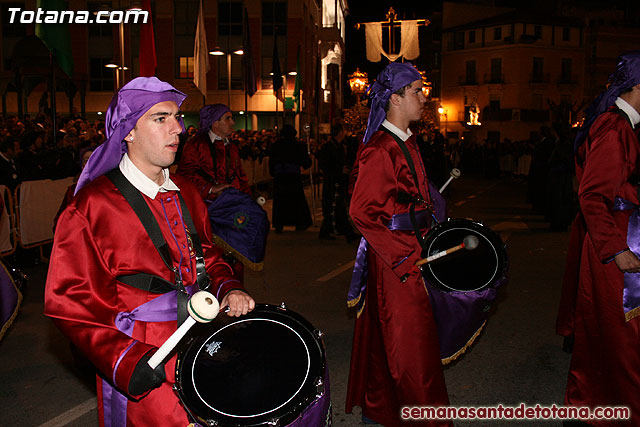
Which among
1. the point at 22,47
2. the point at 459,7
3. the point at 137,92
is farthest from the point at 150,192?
the point at 459,7

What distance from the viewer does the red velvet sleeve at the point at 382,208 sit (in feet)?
12.7

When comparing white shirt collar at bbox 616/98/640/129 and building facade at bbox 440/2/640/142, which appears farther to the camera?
building facade at bbox 440/2/640/142

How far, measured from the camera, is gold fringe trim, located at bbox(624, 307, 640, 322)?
3.83m

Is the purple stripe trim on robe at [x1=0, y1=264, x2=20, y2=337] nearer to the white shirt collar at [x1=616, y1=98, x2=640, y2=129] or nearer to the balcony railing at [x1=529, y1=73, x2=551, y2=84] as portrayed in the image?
the white shirt collar at [x1=616, y1=98, x2=640, y2=129]

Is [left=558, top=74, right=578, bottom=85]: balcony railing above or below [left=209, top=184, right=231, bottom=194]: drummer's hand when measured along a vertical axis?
above

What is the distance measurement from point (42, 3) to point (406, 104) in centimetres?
873

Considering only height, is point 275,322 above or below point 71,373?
above

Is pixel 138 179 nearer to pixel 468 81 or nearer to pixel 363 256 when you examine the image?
pixel 363 256

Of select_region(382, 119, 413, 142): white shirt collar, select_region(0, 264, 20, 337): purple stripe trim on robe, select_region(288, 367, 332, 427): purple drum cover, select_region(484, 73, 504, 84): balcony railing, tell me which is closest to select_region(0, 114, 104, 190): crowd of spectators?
select_region(0, 264, 20, 337): purple stripe trim on robe

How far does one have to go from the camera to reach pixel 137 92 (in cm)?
271

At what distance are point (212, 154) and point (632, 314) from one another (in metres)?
4.54

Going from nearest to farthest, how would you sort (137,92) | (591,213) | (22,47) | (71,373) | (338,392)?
(137,92)
(591,213)
(338,392)
(71,373)
(22,47)

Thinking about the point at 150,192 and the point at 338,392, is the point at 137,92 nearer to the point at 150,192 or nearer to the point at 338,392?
the point at 150,192

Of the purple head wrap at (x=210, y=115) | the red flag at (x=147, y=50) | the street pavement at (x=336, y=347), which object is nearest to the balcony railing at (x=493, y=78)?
the street pavement at (x=336, y=347)
